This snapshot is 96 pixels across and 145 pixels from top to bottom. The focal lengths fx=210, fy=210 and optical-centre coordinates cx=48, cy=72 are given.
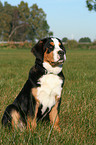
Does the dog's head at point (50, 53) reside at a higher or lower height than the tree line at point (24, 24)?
lower

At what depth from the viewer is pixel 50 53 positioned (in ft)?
8.84

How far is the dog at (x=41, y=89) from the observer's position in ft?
8.66

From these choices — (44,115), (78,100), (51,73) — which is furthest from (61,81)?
(78,100)

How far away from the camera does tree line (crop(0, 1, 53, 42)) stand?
236ft

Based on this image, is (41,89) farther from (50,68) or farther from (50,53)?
(50,53)

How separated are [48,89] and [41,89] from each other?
Answer: 0.09 m

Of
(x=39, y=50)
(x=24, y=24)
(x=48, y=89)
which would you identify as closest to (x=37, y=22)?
(x=24, y=24)

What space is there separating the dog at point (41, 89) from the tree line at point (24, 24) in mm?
A: 68816

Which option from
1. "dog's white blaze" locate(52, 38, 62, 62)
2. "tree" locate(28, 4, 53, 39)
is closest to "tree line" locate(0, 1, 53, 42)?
"tree" locate(28, 4, 53, 39)

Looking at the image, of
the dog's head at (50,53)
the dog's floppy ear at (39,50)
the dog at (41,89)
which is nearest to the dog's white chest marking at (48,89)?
the dog at (41,89)

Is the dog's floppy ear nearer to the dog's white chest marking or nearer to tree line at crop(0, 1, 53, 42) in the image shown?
the dog's white chest marking

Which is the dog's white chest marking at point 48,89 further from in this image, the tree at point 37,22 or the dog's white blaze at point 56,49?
the tree at point 37,22

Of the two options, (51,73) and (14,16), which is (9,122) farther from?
(14,16)

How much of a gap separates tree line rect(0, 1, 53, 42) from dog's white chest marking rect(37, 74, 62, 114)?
226 feet
